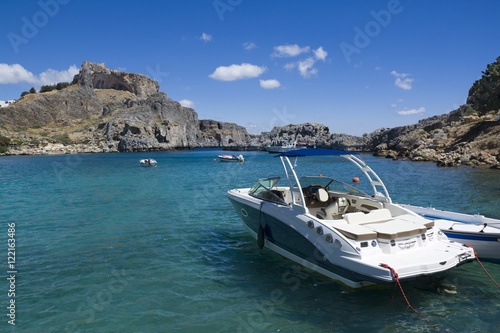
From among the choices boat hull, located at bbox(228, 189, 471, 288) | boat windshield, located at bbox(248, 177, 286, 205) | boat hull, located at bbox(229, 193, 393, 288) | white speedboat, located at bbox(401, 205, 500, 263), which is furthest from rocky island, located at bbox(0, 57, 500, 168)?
boat hull, located at bbox(228, 189, 471, 288)

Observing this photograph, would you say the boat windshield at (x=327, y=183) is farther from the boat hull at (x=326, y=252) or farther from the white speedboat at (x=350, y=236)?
the boat hull at (x=326, y=252)

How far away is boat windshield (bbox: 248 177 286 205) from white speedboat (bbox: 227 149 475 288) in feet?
0.11

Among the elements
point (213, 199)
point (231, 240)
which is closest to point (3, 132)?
point (213, 199)

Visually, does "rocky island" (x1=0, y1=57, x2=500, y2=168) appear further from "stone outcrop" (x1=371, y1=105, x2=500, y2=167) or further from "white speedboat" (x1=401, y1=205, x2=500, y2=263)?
"white speedboat" (x1=401, y1=205, x2=500, y2=263)

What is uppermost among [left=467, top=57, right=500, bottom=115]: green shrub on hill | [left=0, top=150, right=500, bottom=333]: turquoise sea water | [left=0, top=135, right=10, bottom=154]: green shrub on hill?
[left=467, top=57, right=500, bottom=115]: green shrub on hill

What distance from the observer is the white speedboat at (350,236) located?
7.80 metres

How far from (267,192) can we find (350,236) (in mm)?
3918

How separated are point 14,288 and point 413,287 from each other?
10255 millimetres

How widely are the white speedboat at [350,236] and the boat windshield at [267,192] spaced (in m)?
0.03

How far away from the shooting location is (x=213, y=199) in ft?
79.0

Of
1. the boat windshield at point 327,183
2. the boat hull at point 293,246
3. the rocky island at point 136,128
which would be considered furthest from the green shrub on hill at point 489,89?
the boat hull at point 293,246

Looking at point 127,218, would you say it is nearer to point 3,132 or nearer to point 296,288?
point 296,288

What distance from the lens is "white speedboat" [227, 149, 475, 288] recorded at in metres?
7.80

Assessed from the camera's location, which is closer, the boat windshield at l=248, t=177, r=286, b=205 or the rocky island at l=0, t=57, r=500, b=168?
the boat windshield at l=248, t=177, r=286, b=205
